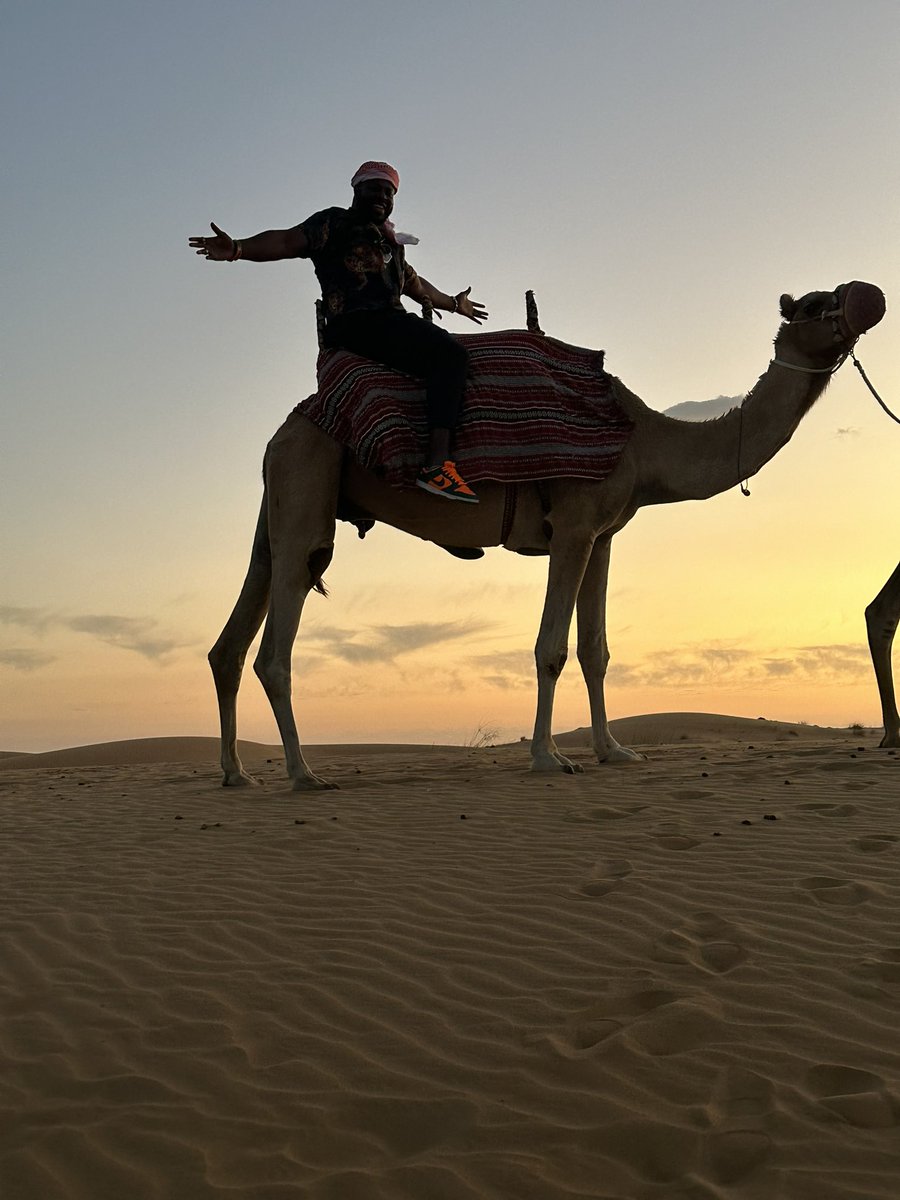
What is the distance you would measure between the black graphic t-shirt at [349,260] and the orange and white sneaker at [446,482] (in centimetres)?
158

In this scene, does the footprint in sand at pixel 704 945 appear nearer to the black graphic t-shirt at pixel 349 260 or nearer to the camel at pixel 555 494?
the camel at pixel 555 494

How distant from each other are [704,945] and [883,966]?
0.68 m

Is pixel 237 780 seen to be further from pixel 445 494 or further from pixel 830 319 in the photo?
pixel 830 319

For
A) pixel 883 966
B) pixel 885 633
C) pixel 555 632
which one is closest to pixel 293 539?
pixel 555 632

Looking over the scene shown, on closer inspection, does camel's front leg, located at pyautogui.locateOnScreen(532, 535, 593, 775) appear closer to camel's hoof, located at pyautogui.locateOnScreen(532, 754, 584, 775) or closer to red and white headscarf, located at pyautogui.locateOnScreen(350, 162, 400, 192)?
camel's hoof, located at pyautogui.locateOnScreen(532, 754, 584, 775)

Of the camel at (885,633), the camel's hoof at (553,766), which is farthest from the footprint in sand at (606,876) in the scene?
the camel at (885,633)

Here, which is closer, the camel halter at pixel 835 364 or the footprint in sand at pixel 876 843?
the footprint in sand at pixel 876 843

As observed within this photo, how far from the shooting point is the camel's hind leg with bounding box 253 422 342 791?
9.84m

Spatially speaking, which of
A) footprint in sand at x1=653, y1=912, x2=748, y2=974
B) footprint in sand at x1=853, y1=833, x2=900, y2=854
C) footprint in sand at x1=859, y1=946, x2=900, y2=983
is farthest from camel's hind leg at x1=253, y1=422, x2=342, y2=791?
footprint in sand at x1=859, y1=946, x2=900, y2=983

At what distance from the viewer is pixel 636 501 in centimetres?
1037

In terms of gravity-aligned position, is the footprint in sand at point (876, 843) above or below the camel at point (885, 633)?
below

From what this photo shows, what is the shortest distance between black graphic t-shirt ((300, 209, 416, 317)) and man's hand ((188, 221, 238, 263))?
69 centimetres

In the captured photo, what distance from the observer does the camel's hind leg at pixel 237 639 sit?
35.2 ft

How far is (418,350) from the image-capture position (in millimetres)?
9602
